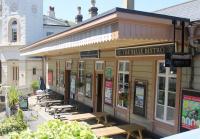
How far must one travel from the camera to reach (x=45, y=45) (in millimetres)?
12812

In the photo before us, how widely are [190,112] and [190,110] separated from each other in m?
0.05

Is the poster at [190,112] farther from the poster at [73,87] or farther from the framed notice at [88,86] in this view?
the poster at [73,87]

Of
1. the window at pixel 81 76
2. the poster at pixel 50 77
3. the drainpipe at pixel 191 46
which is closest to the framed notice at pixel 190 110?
the drainpipe at pixel 191 46

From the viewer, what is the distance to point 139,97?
374 inches

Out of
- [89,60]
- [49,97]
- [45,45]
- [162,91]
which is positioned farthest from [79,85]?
[162,91]

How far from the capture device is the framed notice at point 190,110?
23.1 ft

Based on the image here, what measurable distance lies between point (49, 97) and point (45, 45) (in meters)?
7.47

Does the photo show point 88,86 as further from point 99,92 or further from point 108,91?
point 108,91

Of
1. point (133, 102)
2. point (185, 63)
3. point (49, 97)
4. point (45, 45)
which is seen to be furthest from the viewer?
point (49, 97)

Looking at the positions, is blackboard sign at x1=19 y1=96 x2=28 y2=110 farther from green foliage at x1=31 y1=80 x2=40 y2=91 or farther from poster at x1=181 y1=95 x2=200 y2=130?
poster at x1=181 y1=95 x2=200 y2=130

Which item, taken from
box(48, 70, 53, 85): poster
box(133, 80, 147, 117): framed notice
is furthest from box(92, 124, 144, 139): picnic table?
box(48, 70, 53, 85): poster

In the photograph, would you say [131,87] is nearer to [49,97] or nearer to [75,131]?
[75,131]

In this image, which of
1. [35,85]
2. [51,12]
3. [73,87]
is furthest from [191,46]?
[51,12]

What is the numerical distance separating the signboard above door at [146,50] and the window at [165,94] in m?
0.46
